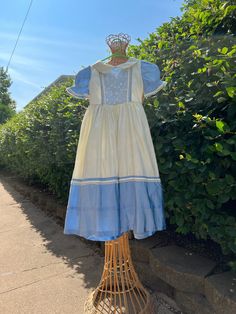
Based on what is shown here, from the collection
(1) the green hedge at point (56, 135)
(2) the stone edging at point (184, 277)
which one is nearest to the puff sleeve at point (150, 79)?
(1) the green hedge at point (56, 135)

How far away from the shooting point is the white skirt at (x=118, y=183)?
170 centimetres

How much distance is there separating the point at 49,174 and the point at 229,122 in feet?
10.8

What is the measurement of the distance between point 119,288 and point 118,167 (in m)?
0.93

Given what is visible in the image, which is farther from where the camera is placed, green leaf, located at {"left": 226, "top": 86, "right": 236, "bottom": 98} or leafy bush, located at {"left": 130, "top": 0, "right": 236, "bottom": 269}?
leafy bush, located at {"left": 130, "top": 0, "right": 236, "bottom": 269}

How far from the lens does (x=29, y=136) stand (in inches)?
175

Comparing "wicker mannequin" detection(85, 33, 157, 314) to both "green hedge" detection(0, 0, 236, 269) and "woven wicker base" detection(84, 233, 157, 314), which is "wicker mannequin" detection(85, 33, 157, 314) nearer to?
"woven wicker base" detection(84, 233, 157, 314)

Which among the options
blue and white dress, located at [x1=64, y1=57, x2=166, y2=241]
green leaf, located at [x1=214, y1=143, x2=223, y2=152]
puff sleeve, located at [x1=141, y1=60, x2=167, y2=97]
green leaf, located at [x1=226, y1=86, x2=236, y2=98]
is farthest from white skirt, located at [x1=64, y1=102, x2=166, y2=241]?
green leaf, located at [x1=226, y1=86, x2=236, y2=98]

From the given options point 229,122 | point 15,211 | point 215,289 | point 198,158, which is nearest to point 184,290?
point 215,289

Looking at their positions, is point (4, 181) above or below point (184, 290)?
above

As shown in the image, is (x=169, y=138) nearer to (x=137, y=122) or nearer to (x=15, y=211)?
(x=137, y=122)

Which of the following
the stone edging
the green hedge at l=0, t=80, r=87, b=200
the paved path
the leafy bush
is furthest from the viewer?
the green hedge at l=0, t=80, r=87, b=200

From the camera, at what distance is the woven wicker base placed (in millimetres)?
1973

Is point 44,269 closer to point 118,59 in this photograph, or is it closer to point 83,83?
point 83,83

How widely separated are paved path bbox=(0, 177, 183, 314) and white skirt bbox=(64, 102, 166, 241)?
2.80ft
